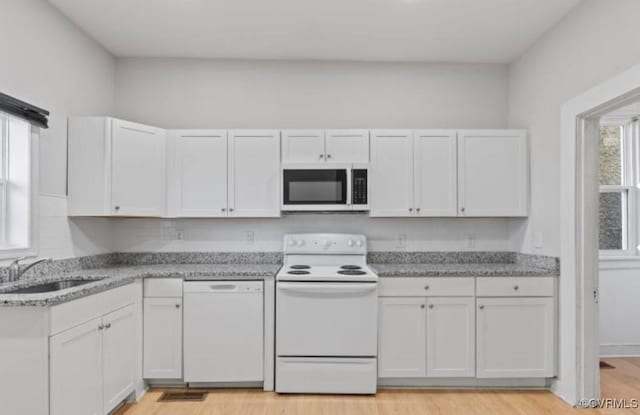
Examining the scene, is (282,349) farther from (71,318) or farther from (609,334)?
(609,334)

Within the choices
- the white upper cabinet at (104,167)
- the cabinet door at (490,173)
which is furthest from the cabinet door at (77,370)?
the cabinet door at (490,173)

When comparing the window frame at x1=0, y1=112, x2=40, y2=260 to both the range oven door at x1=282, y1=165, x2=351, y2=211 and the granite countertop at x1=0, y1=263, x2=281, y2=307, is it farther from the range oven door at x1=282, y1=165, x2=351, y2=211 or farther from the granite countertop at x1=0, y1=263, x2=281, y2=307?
the range oven door at x1=282, y1=165, x2=351, y2=211

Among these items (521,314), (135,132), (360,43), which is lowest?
(521,314)

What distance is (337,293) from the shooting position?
3.14 metres

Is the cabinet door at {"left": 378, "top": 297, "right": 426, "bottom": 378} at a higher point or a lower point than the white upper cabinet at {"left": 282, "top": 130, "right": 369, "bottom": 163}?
lower

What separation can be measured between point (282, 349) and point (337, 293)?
1.91 feet

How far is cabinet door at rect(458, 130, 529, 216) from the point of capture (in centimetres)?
356

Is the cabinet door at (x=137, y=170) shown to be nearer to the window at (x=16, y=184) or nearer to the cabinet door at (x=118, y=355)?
the window at (x=16, y=184)

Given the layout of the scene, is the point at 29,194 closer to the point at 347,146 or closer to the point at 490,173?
the point at 347,146

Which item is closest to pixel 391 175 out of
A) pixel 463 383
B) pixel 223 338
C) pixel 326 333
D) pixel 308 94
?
pixel 308 94

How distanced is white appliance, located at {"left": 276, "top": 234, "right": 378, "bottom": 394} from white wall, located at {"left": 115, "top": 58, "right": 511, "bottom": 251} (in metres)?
0.79

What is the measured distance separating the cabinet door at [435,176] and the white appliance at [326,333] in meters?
0.88

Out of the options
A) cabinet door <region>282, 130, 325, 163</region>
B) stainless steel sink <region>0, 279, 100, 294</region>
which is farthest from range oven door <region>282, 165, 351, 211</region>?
stainless steel sink <region>0, 279, 100, 294</region>

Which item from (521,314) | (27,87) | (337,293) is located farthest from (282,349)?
(27,87)
